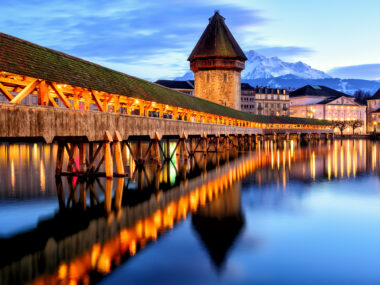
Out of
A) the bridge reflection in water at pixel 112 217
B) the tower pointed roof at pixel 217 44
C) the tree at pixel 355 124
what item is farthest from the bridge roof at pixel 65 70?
the tree at pixel 355 124

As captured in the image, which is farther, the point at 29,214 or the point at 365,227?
the point at 29,214

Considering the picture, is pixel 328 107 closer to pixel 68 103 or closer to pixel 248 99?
pixel 248 99

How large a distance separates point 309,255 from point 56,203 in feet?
34.2

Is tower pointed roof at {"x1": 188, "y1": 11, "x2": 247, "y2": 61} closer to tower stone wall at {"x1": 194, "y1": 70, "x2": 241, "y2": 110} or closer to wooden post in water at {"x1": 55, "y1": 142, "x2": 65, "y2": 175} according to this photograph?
tower stone wall at {"x1": 194, "y1": 70, "x2": 241, "y2": 110}

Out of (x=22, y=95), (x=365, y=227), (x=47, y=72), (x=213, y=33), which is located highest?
(x=213, y=33)

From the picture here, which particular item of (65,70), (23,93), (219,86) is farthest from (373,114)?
(23,93)

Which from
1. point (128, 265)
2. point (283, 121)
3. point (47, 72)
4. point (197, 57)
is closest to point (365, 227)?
point (128, 265)

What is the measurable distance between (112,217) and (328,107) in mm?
118665

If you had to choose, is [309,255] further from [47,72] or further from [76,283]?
[47,72]

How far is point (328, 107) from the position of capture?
12175 centimetres

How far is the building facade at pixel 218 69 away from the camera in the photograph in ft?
219

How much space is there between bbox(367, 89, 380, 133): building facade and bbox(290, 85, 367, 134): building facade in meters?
1.95

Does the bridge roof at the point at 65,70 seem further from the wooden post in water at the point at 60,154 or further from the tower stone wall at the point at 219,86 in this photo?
the tower stone wall at the point at 219,86

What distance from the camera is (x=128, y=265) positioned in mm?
8797
